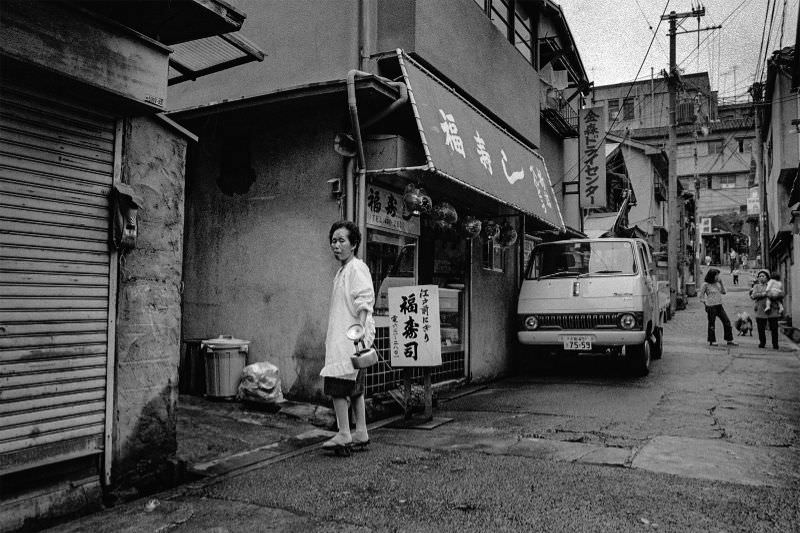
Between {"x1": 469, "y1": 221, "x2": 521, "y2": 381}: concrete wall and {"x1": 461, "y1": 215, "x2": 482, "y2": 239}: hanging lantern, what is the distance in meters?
0.75

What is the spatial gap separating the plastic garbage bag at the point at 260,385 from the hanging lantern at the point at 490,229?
495cm

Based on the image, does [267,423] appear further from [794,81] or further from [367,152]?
[794,81]

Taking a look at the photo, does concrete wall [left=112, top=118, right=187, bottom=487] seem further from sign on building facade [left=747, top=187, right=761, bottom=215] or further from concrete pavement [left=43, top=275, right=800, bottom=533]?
sign on building facade [left=747, top=187, right=761, bottom=215]

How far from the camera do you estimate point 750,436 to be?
616cm

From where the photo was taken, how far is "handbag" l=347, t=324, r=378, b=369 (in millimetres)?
5277

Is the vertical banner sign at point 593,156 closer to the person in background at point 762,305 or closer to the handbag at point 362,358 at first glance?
the person in background at point 762,305

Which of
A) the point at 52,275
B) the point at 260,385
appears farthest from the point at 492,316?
the point at 52,275

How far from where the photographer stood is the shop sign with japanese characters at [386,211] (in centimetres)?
766

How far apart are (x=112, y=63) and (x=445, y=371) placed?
7131 millimetres

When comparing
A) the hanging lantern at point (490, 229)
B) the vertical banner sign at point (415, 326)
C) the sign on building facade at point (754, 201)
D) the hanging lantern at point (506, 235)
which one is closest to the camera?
the vertical banner sign at point (415, 326)

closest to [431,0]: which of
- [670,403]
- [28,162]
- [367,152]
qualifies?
[367,152]

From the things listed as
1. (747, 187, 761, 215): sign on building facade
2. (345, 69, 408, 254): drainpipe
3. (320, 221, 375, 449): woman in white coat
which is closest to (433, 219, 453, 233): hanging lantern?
(345, 69, 408, 254): drainpipe

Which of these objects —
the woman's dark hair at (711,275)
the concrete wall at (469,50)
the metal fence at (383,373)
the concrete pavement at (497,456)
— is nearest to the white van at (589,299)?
the concrete pavement at (497,456)

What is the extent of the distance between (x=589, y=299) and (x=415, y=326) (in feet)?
15.4
